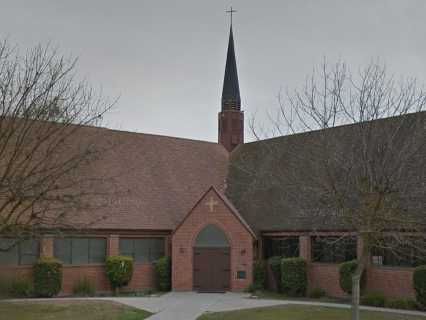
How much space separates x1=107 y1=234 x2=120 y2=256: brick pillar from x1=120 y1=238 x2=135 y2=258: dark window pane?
1.66 feet

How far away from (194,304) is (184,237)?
651cm

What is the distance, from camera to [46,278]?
28.1 meters

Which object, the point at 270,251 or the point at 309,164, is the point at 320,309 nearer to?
the point at 309,164

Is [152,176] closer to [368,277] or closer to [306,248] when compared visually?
[306,248]

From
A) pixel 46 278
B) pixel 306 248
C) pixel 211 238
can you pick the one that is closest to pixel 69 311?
pixel 46 278

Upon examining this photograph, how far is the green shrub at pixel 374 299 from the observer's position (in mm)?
26234

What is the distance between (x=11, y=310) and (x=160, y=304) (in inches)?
219

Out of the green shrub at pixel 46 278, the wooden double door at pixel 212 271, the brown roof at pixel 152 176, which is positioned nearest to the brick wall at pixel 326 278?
the wooden double door at pixel 212 271

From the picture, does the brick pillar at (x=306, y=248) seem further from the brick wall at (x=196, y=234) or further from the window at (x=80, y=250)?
the window at (x=80, y=250)

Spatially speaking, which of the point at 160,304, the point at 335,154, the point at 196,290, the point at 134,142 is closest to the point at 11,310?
the point at 160,304

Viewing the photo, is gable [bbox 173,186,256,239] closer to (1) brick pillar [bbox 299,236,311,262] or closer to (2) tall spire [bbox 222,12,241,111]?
(1) brick pillar [bbox 299,236,311,262]

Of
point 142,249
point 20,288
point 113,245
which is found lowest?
point 20,288

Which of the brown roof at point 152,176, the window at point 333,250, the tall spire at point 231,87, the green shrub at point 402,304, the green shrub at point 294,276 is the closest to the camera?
the green shrub at point 402,304

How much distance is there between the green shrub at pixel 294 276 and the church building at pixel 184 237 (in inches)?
26.8
